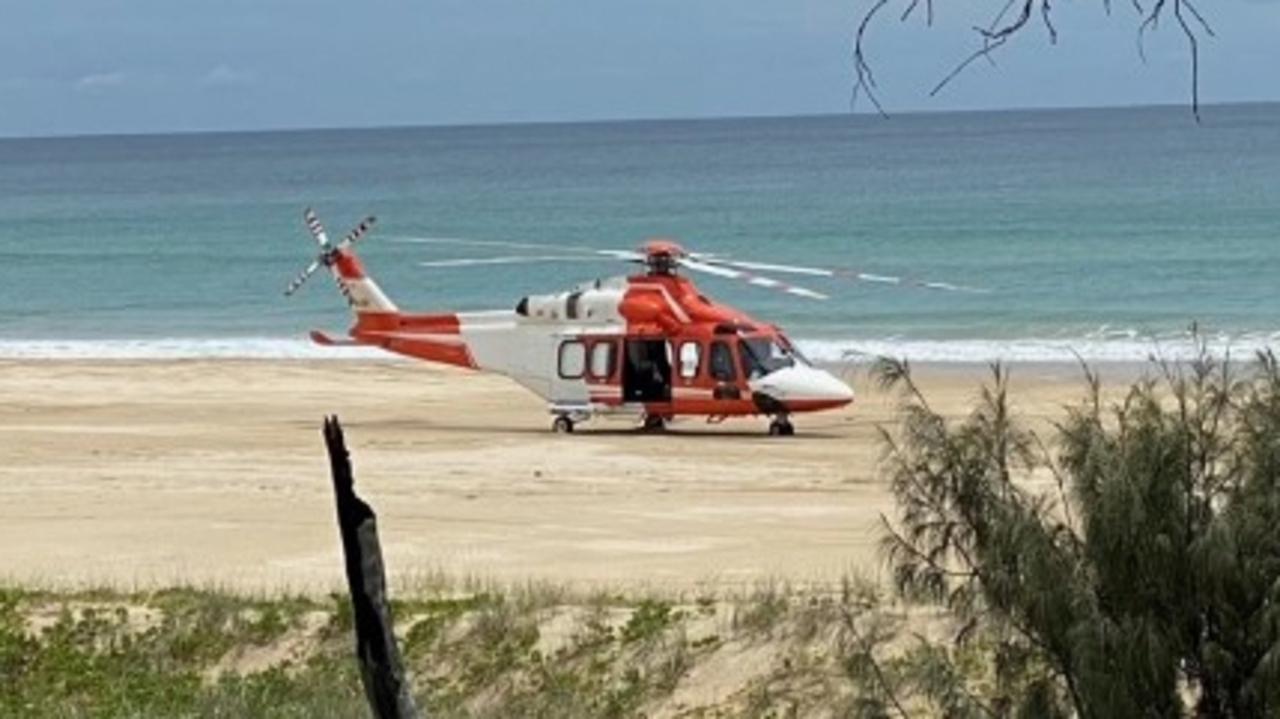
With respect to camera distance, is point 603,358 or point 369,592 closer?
point 369,592

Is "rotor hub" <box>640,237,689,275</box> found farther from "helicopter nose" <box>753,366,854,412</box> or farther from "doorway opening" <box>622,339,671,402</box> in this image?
"helicopter nose" <box>753,366,854,412</box>

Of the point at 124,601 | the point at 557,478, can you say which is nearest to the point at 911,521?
the point at 124,601

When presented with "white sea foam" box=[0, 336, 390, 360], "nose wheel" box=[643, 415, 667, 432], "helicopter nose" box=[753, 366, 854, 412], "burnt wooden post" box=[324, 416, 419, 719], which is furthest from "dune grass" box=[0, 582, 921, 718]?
"white sea foam" box=[0, 336, 390, 360]

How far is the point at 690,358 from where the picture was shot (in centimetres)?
2673

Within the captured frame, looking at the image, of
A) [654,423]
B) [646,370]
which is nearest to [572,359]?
[646,370]

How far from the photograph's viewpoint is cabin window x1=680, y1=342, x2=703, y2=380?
26.6 m

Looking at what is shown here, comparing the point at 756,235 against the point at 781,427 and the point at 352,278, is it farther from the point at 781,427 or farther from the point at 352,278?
the point at 781,427

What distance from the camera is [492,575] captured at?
1670cm

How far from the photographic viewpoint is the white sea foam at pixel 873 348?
3691cm

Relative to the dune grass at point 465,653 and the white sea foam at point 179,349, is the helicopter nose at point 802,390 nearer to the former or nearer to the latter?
the dune grass at point 465,653

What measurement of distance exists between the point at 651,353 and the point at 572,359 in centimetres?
89

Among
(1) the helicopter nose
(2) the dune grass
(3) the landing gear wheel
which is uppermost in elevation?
(1) the helicopter nose

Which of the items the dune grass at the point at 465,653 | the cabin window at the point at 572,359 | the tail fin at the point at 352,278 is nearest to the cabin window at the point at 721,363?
the cabin window at the point at 572,359

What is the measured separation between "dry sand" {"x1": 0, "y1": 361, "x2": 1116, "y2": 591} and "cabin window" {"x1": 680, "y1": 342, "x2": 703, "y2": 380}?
71cm
